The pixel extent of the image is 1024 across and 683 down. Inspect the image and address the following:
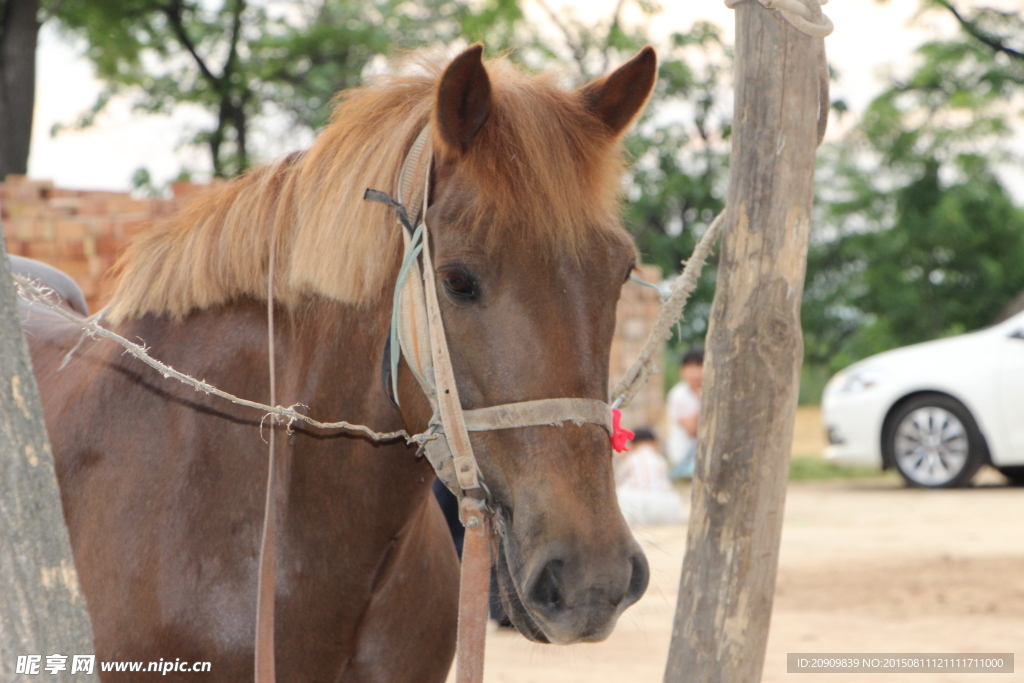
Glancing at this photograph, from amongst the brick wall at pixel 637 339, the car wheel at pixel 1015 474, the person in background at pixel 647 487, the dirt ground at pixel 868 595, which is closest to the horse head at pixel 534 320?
the dirt ground at pixel 868 595

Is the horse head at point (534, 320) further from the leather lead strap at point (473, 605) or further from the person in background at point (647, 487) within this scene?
the person in background at point (647, 487)

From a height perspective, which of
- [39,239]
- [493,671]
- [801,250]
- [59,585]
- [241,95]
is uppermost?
[241,95]

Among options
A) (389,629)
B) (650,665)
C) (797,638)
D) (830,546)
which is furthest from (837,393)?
(389,629)

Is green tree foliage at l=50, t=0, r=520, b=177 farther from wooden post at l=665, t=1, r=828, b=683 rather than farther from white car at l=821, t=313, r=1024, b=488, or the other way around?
wooden post at l=665, t=1, r=828, b=683

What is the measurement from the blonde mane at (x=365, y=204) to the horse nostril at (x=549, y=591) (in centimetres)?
56

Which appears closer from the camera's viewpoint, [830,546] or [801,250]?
[801,250]

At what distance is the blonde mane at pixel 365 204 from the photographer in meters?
1.77

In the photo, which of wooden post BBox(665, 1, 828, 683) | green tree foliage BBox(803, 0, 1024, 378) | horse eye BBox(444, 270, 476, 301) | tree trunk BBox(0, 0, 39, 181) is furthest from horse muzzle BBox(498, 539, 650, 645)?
green tree foliage BBox(803, 0, 1024, 378)

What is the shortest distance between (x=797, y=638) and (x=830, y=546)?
7.83 ft

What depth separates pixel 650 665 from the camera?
4.48 meters

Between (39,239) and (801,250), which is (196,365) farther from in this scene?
(39,239)

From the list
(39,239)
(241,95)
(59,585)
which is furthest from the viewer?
(241,95)

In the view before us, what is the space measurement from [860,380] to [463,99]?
7.89 meters

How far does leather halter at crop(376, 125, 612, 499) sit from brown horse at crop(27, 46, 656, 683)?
2 cm
